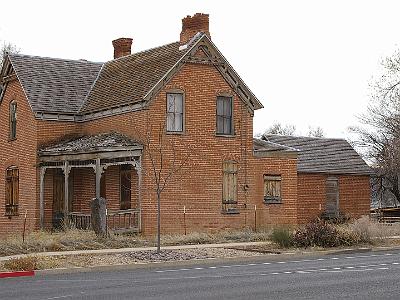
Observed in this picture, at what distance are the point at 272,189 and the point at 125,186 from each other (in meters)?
6.71

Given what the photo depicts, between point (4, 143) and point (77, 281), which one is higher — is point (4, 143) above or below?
above

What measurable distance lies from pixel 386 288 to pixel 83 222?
853 inches

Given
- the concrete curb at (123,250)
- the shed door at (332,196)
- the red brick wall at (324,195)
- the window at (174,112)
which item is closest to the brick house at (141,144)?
the window at (174,112)

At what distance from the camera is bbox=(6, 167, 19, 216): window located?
39.5 meters

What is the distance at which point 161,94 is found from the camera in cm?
3475

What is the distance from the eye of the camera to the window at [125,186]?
36.1 meters

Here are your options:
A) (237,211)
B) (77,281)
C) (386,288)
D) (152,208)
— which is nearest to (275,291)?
(386,288)

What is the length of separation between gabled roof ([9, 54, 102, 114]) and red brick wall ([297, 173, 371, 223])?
473 inches

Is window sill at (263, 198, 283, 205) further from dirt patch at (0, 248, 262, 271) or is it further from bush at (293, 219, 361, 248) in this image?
dirt patch at (0, 248, 262, 271)

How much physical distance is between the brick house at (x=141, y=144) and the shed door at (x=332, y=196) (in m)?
6.47

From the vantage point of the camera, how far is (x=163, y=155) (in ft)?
113

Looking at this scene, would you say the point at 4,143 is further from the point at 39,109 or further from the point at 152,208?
the point at 152,208

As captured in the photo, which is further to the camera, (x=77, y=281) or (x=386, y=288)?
(x=77, y=281)

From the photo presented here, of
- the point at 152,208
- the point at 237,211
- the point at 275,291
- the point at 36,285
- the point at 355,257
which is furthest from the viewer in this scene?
the point at 237,211
